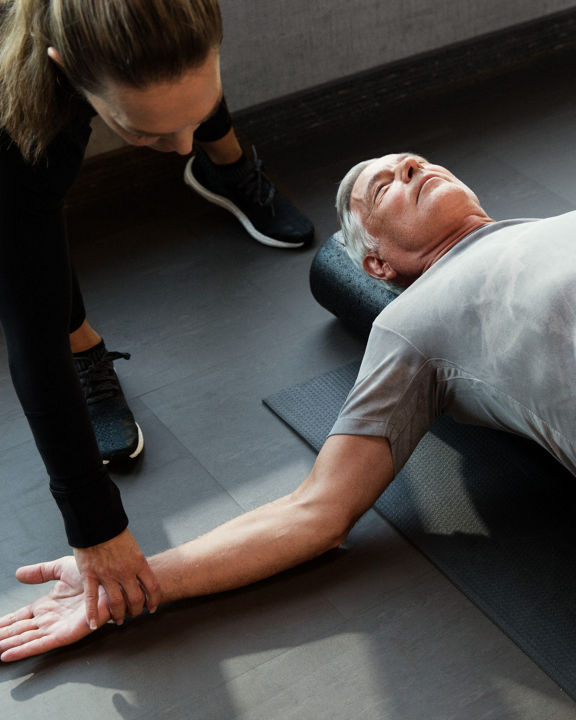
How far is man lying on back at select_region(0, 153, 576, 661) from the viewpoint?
1.54m

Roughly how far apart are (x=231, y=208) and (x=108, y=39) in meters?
1.76

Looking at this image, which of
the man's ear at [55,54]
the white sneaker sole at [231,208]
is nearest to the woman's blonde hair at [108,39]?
the man's ear at [55,54]

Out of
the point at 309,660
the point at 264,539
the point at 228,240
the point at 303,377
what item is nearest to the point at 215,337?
the point at 303,377

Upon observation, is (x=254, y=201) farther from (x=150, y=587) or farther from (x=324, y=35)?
(x=150, y=587)

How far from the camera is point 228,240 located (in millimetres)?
2703

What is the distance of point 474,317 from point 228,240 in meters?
1.25

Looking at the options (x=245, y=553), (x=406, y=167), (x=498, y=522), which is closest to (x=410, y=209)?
(x=406, y=167)

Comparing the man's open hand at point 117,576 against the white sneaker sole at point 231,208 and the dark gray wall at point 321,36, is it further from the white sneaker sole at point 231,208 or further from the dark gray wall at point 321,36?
the dark gray wall at point 321,36

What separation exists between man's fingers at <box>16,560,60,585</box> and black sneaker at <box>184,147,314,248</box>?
128 cm

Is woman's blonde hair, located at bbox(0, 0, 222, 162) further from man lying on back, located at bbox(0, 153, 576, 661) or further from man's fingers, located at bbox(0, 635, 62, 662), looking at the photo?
man's fingers, located at bbox(0, 635, 62, 662)

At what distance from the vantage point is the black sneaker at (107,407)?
1988 millimetres

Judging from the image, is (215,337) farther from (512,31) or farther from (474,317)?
(512,31)

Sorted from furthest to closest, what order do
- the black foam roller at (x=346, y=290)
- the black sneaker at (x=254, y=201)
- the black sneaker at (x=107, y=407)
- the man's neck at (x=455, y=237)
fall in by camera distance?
1. the black sneaker at (x=254, y=201)
2. the black foam roller at (x=346, y=290)
3. the black sneaker at (x=107, y=407)
4. the man's neck at (x=455, y=237)

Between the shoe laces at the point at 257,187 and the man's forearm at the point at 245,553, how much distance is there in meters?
1.26
